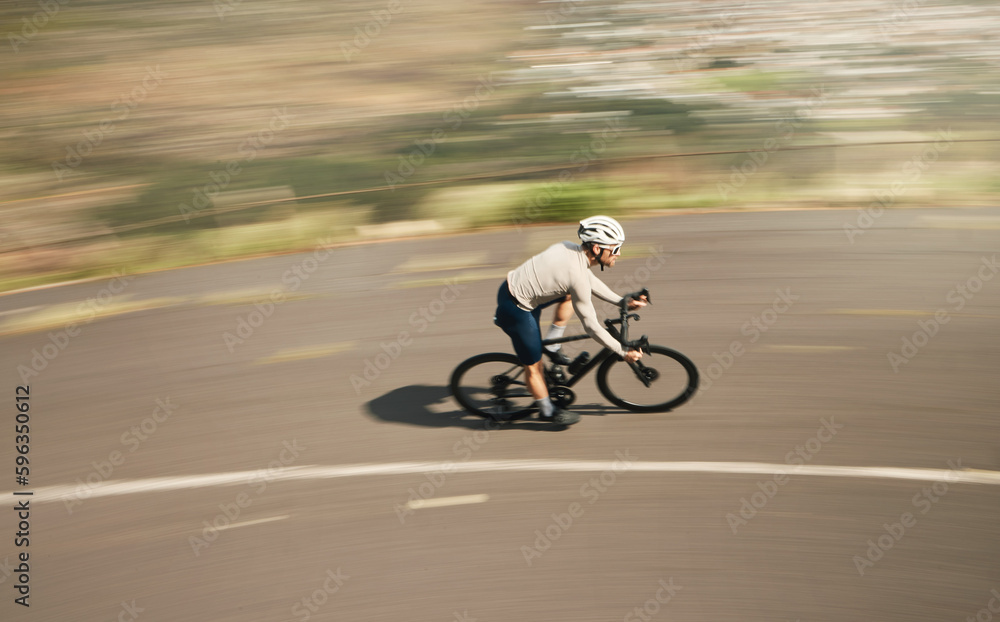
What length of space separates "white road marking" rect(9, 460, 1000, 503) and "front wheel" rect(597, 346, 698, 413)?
0.72 meters

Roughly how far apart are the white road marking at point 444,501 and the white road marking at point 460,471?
334 mm

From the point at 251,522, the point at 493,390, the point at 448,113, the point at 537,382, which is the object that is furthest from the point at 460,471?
the point at 448,113

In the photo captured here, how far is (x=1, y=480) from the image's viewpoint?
6.77m

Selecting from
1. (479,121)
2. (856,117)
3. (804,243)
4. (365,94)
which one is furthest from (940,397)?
(365,94)

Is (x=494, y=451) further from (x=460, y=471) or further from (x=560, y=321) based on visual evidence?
(x=560, y=321)

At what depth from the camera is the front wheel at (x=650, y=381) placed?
6785 millimetres

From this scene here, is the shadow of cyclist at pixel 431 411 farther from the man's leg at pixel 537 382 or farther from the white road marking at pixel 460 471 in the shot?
the white road marking at pixel 460 471

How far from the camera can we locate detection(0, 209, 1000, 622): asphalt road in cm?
539

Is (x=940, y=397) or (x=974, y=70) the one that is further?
(x=974, y=70)

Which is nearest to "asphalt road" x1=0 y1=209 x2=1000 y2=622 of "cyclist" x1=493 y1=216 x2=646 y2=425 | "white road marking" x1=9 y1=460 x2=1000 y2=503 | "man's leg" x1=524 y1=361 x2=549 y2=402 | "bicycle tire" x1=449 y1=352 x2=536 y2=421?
"white road marking" x1=9 y1=460 x2=1000 y2=503

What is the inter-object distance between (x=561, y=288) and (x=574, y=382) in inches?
42.6

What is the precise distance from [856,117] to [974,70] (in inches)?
164

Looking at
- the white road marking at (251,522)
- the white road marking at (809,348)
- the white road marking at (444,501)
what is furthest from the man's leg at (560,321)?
the white road marking at (251,522)

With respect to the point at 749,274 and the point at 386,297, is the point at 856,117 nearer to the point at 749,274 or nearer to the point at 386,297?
the point at 749,274
